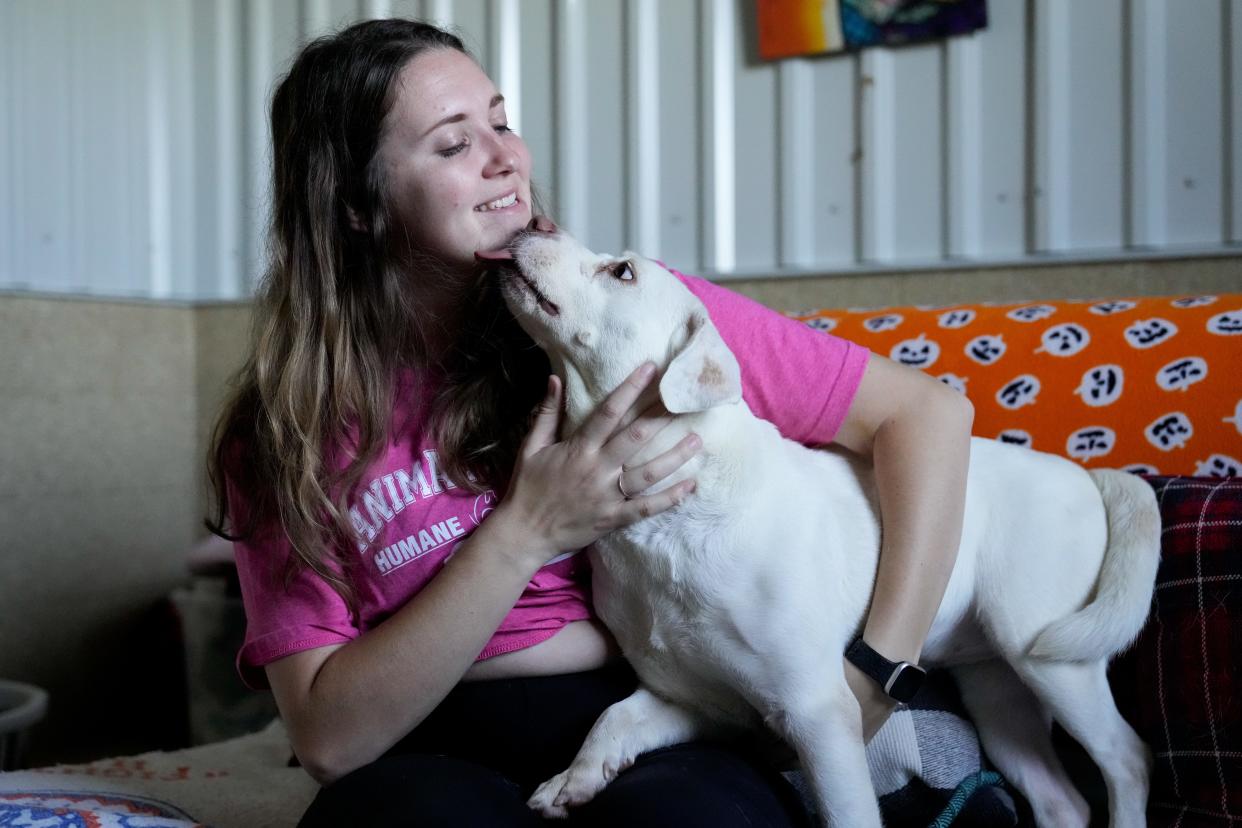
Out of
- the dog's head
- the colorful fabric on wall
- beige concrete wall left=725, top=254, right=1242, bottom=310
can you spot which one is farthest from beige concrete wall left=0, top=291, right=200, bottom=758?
the dog's head

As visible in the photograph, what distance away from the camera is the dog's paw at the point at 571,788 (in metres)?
1.34

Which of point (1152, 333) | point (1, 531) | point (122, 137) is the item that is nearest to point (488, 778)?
point (1152, 333)

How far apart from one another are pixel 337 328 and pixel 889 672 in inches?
37.4

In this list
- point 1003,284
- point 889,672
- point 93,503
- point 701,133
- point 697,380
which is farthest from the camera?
point 93,503

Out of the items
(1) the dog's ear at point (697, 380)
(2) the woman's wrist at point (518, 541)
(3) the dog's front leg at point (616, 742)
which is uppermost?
(1) the dog's ear at point (697, 380)

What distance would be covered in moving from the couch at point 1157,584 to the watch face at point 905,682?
239mm

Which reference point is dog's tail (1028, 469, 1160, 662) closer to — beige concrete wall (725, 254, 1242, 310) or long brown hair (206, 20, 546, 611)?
long brown hair (206, 20, 546, 611)

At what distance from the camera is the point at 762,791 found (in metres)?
1.35

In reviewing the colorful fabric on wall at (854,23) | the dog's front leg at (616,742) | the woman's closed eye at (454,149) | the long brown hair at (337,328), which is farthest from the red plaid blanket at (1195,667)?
the colorful fabric on wall at (854,23)

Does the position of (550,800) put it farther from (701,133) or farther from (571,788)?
(701,133)

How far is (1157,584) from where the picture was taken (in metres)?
1.64

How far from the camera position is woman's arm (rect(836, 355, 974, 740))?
4.81 feet

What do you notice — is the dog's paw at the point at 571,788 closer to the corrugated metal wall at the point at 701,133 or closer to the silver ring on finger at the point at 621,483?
the silver ring on finger at the point at 621,483

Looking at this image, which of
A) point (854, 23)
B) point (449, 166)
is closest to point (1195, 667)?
point (449, 166)
